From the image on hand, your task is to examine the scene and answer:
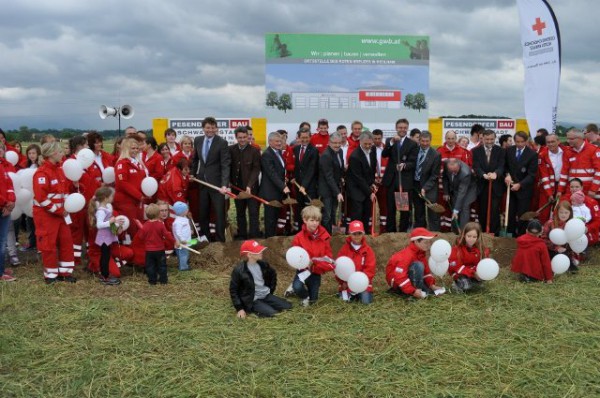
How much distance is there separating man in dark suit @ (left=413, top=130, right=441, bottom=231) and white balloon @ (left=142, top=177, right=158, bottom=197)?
4255mm

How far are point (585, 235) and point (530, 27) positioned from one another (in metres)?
6.54

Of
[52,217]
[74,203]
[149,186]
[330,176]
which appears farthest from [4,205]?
[330,176]

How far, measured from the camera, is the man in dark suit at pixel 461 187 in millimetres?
8445

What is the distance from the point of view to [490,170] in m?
8.55

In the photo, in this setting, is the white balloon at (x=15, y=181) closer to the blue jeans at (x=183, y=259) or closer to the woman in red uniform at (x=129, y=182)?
the woman in red uniform at (x=129, y=182)

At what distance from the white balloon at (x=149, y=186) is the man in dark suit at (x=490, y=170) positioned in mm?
5203

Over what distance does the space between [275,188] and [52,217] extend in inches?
133

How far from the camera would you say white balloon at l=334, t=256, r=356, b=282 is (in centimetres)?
536

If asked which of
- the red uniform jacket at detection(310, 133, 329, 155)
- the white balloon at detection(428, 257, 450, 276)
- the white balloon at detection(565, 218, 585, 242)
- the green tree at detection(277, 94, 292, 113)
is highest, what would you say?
the green tree at detection(277, 94, 292, 113)

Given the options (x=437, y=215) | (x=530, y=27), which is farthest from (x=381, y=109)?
(x=437, y=215)

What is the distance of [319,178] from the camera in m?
8.20

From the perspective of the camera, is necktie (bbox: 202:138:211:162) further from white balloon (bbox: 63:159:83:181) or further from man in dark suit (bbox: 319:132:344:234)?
white balloon (bbox: 63:159:83:181)

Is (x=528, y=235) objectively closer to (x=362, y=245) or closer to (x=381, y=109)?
(x=362, y=245)

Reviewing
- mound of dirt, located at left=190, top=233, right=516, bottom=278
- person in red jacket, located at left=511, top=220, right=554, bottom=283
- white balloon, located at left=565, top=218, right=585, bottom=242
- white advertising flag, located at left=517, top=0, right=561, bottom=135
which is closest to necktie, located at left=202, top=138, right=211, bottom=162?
mound of dirt, located at left=190, top=233, right=516, bottom=278
